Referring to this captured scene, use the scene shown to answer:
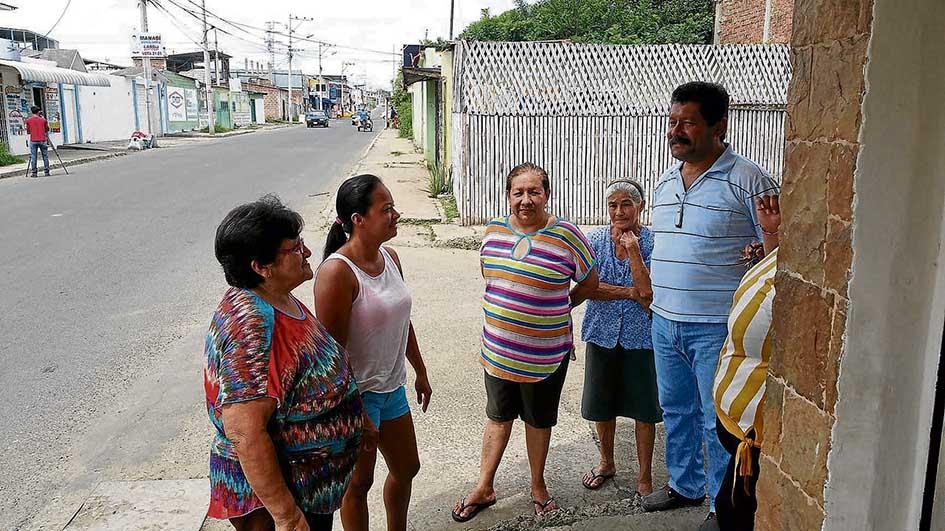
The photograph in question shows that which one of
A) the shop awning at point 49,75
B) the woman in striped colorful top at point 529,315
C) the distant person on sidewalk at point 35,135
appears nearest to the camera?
the woman in striped colorful top at point 529,315

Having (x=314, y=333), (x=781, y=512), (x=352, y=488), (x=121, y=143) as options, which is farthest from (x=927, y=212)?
(x=121, y=143)

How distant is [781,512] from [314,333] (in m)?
1.43

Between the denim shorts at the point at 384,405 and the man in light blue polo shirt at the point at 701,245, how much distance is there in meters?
1.18

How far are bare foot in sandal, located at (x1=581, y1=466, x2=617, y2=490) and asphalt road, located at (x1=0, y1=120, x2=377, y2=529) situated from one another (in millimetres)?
2478

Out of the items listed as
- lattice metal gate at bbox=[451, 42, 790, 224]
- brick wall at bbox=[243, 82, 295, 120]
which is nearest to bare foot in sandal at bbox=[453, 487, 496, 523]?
lattice metal gate at bbox=[451, 42, 790, 224]

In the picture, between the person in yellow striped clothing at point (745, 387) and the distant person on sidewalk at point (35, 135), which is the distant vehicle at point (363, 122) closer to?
the distant person on sidewalk at point (35, 135)

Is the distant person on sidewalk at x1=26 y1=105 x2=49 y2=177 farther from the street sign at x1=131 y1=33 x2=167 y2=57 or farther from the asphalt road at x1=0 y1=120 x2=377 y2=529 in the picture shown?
the street sign at x1=131 y1=33 x2=167 y2=57

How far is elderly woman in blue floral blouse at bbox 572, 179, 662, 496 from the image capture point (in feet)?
12.5

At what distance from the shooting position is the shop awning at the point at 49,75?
24.4 metres

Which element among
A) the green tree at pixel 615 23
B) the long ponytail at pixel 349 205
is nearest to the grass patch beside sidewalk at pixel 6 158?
the green tree at pixel 615 23

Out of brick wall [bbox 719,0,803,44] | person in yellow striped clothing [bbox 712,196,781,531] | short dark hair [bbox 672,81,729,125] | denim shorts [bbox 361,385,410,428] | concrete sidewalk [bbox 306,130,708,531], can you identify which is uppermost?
brick wall [bbox 719,0,803,44]

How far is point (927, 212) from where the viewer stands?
144 cm

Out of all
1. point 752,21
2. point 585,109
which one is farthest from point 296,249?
point 752,21

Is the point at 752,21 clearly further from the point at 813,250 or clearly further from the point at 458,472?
the point at 813,250
